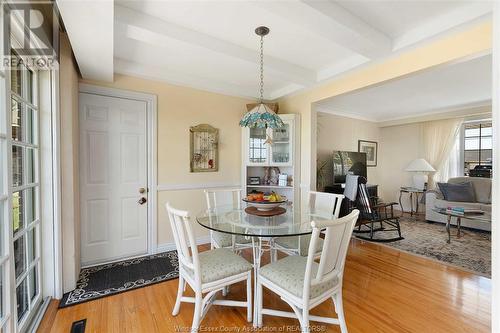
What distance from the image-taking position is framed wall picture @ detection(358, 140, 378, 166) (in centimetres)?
602

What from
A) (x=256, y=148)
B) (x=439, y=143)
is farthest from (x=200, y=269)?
(x=439, y=143)

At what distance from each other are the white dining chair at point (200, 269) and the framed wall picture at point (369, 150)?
521 centimetres

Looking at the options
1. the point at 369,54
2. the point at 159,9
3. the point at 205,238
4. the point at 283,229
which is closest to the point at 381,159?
the point at 369,54

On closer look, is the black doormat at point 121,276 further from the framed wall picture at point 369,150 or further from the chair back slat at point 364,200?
the framed wall picture at point 369,150

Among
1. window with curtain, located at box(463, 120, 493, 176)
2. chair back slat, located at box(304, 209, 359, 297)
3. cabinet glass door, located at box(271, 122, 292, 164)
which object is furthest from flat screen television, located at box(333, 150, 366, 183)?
chair back slat, located at box(304, 209, 359, 297)

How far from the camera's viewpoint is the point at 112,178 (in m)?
2.90

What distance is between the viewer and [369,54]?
240 centimetres

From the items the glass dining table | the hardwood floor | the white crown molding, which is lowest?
the hardwood floor

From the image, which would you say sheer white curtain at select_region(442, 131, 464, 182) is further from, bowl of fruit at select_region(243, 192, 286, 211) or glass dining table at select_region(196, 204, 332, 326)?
bowl of fruit at select_region(243, 192, 286, 211)

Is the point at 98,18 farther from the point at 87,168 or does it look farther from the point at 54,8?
the point at 87,168

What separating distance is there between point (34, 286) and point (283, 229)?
2.13 meters

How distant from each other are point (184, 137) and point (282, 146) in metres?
1.58

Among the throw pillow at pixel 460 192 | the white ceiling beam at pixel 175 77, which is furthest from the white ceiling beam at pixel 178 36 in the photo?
the throw pillow at pixel 460 192

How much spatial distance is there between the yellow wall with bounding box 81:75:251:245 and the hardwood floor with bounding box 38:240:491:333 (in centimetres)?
120
